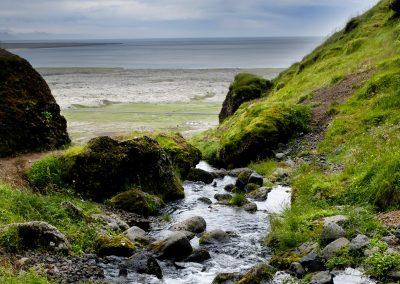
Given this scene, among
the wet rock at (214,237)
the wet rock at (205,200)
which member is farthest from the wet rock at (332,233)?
the wet rock at (205,200)

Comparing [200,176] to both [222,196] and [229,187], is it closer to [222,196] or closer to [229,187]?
[229,187]

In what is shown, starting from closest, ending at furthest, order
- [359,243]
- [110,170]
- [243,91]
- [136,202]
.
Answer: [359,243] → [136,202] → [110,170] → [243,91]

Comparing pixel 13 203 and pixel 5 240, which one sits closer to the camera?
pixel 5 240

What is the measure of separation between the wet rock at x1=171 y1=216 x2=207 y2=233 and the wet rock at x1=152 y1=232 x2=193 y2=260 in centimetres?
242

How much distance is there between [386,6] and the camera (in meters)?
47.5

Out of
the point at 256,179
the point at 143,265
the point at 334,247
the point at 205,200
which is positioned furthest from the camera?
the point at 256,179

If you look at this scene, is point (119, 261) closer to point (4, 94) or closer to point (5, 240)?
point (5, 240)

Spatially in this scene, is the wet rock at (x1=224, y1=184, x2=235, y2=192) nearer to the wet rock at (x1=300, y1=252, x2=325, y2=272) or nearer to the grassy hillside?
the grassy hillside

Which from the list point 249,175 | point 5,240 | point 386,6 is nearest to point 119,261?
point 5,240

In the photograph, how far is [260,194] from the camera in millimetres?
21812

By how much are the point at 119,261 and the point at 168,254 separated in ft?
5.13

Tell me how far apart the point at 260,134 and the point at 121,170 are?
11.1 metres

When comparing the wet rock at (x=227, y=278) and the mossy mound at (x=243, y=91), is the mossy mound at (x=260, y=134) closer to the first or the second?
the mossy mound at (x=243, y=91)

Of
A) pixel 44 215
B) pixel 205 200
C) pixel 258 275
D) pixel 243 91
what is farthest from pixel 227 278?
pixel 243 91
